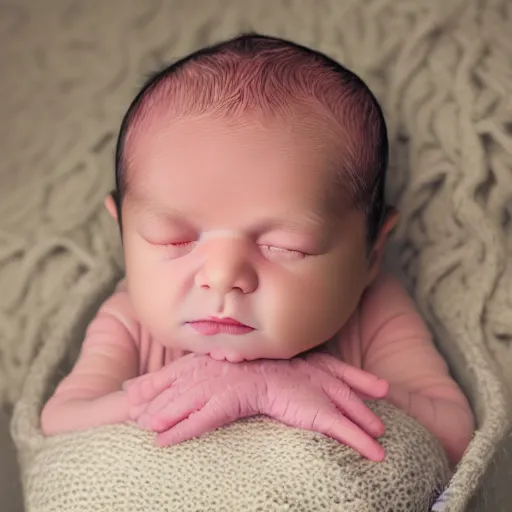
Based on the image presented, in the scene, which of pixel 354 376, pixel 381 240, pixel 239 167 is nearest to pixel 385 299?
pixel 381 240

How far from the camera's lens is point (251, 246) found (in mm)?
884

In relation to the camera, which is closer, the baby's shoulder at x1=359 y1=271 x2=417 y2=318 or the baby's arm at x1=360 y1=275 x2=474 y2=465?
the baby's arm at x1=360 y1=275 x2=474 y2=465

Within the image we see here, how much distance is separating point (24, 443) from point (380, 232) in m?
0.48

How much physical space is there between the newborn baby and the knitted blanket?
12 centimetres

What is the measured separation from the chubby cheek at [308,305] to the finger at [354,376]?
2cm

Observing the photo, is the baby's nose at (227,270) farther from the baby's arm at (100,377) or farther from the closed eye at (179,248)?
the baby's arm at (100,377)

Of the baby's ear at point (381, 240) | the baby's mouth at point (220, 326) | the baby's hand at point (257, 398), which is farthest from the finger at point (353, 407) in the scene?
the baby's ear at point (381, 240)

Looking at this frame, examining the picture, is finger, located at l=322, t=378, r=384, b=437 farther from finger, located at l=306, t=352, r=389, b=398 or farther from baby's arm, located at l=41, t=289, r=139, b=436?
baby's arm, located at l=41, t=289, r=139, b=436

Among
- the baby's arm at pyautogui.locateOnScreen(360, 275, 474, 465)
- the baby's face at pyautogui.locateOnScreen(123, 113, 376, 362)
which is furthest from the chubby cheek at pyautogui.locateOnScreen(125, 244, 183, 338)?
the baby's arm at pyautogui.locateOnScreen(360, 275, 474, 465)

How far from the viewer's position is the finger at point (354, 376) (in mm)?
886

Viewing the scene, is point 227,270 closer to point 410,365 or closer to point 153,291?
point 153,291

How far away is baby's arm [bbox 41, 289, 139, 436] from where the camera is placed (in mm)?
923

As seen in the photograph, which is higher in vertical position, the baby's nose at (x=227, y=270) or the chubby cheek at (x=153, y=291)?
the baby's nose at (x=227, y=270)

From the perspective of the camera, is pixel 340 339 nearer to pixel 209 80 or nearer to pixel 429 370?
pixel 429 370
